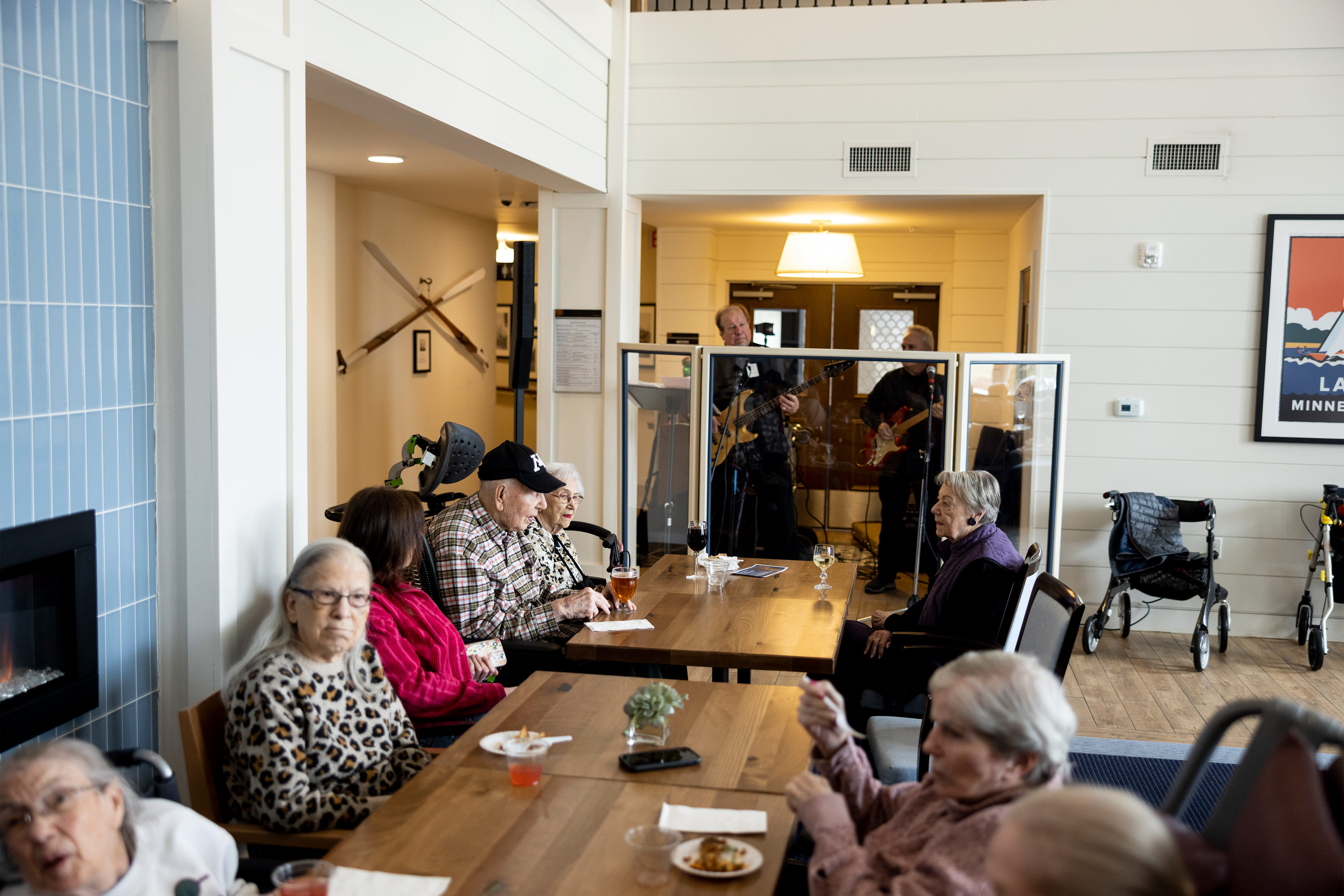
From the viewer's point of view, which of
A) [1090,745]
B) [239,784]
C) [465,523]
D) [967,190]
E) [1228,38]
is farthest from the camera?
[967,190]

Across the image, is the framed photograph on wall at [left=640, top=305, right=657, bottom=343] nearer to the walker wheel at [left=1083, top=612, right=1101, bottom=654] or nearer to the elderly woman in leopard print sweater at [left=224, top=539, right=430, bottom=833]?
the walker wheel at [left=1083, top=612, right=1101, bottom=654]

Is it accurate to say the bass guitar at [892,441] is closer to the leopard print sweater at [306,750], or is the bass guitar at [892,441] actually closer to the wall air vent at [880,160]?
the wall air vent at [880,160]

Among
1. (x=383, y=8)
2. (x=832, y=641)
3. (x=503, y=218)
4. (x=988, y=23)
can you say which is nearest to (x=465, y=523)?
(x=832, y=641)

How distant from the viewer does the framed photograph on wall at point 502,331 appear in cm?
1027

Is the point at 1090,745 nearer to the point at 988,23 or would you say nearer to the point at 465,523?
the point at 465,523

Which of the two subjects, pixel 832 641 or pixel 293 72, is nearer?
pixel 293 72

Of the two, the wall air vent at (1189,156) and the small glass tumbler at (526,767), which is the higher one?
the wall air vent at (1189,156)

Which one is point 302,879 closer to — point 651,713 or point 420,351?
point 651,713

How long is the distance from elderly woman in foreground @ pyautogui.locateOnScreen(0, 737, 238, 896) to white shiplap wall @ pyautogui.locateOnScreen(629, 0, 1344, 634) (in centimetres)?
532

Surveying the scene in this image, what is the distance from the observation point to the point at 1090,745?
4.33m

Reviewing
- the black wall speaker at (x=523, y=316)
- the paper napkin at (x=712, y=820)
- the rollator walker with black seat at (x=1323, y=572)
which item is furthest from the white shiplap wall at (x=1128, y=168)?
the paper napkin at (x=712, y=820)

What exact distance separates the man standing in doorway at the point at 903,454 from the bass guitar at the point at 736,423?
0.44 m

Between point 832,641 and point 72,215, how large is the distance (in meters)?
2.21

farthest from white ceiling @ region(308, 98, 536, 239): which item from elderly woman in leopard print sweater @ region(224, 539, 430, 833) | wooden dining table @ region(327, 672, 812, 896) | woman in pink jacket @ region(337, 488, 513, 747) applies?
wooden dining table @ region(327, 672, 812, 896)
